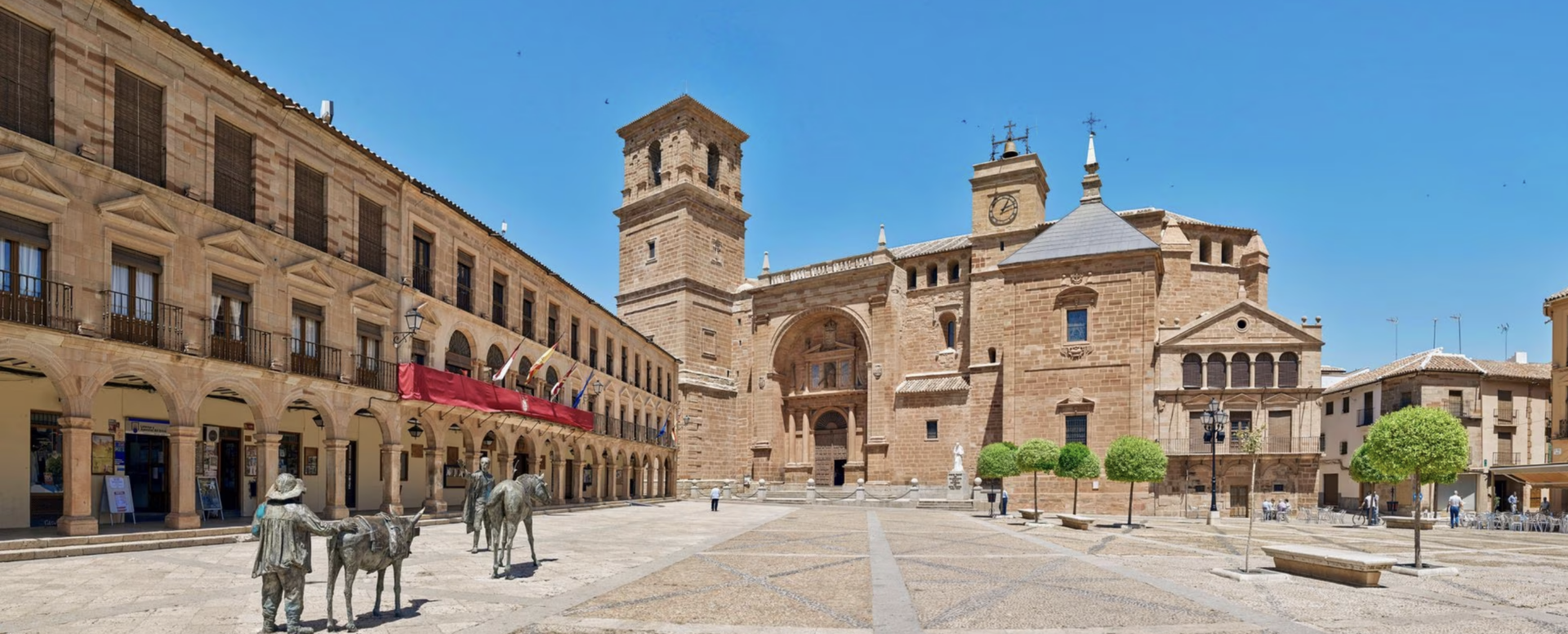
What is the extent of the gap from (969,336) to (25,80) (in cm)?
4020

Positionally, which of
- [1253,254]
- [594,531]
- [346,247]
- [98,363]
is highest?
[1253,254]

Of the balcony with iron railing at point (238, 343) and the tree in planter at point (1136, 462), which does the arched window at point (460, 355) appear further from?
the tree in planter at point (1136, 462)

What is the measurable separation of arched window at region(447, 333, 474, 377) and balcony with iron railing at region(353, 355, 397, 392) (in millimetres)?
2975

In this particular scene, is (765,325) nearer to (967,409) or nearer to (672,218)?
(672,218)

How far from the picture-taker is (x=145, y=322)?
1516 centimetres

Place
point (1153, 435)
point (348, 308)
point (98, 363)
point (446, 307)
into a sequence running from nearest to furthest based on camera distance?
point (98, 363) → point (348, 308) → point (446, 307) → point (1153, 435)

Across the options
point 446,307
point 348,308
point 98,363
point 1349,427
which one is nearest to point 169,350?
point 98,363

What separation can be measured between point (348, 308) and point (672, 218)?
31.7 metres

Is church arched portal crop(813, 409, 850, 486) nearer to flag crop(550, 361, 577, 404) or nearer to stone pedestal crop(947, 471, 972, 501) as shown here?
stone pedestal crop(947, 471, 972, 501)

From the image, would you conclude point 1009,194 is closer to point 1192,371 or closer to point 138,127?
point 1192,371

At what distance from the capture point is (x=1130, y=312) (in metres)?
40.5

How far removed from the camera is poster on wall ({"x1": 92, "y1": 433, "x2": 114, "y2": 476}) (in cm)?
1692

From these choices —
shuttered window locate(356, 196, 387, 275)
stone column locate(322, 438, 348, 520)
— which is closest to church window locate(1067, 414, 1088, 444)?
shuttered window locate(356, 196, 387, 275)

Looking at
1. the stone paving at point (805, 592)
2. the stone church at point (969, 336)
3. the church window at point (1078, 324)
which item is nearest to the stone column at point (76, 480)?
the stone paving at point (805, 592)
